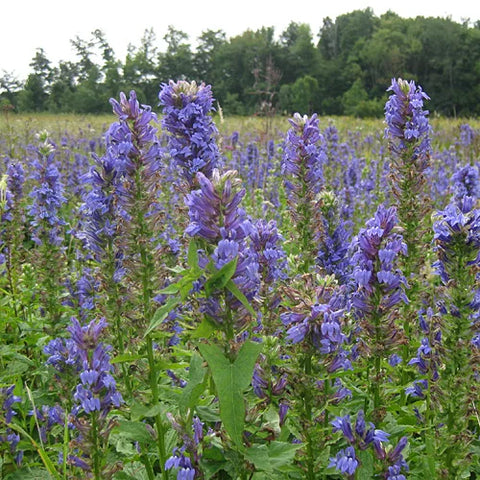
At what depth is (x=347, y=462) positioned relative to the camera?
78.7 inches

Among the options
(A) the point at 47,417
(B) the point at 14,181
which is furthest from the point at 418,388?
(B) the point at 14,181

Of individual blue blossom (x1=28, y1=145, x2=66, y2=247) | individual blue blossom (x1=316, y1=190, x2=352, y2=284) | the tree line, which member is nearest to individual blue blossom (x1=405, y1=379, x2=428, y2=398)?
Result: individual blue blossom (x1=316, y1=190, x2=352, y2=284)

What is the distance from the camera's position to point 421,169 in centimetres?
375

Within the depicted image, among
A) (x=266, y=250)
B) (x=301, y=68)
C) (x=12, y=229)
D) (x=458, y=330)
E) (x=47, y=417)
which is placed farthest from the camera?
(x=301, y=68)

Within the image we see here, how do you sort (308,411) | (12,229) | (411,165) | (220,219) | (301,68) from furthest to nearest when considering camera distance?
(301,68)
(12,229)
(411,165)
(308,411)
(220,219)

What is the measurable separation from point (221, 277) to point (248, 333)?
31.1 inches

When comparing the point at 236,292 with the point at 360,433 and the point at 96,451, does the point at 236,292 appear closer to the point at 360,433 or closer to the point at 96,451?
the point at 360,433

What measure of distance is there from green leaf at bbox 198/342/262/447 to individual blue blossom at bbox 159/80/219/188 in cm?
113

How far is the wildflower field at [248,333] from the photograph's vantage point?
1830 millimetres

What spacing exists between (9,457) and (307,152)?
8.16ft

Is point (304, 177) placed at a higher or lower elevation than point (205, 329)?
higher

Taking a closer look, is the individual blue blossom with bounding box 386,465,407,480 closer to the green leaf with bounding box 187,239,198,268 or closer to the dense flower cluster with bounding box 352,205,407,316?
the dense flower cluster with bounding box 352,205,407,316

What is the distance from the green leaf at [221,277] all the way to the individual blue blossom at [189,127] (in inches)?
38.5

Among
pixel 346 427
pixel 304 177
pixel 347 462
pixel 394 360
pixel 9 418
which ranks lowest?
pixel 394 360
